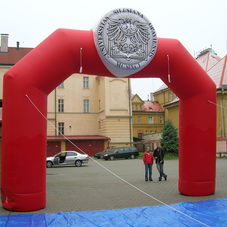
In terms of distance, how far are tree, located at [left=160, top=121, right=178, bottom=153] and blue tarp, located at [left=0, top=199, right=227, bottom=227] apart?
27.6 meters

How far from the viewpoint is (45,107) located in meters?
8.76

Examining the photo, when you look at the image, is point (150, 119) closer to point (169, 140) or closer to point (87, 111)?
point (87, 111)

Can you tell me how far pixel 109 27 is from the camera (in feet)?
28.9

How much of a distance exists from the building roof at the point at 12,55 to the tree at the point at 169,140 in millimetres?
21302

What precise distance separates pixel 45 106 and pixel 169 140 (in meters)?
28.6

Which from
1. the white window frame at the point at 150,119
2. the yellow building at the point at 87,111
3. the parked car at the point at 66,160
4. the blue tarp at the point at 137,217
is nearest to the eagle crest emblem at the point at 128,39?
the blue tarp at the point at 137,217

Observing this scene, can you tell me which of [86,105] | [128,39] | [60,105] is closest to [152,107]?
[86,105]

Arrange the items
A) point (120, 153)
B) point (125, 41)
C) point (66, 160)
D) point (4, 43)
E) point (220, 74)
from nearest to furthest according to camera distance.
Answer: point (125, 41) < point (66, 160) < point (120, 153) < point (220, 74) < point (4, 43)

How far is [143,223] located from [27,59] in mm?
5013

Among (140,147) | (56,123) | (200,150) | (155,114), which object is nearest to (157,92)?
(155,114)

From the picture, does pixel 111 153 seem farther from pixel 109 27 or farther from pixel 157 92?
pixel 157 92

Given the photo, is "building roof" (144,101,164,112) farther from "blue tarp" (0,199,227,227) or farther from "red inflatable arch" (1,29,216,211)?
"blue tarp" (0,199,227,227)

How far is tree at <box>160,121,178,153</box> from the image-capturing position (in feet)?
117

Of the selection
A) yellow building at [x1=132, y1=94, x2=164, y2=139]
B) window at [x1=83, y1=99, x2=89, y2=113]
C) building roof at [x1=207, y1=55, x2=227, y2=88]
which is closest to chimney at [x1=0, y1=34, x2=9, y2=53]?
window at [x1=83, y1=99, x2=89, y2=113]
